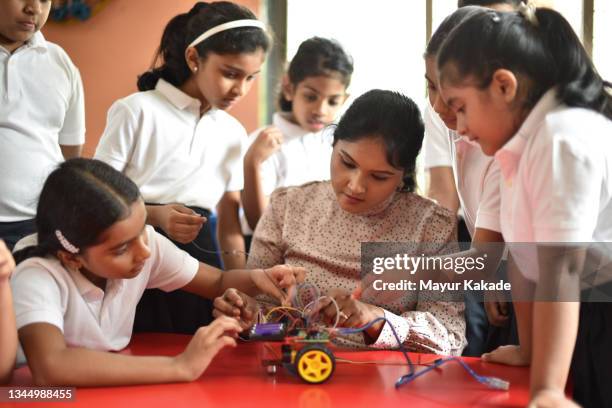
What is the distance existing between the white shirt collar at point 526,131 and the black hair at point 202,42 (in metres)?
0.94

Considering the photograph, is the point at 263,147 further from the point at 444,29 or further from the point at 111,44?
the point at 111,44

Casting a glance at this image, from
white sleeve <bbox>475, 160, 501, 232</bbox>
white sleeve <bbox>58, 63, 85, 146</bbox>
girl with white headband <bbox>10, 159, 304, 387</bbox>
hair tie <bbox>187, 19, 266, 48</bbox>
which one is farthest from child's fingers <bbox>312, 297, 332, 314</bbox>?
white sleeve <bbox>58, 63, 85, 146</bbox>

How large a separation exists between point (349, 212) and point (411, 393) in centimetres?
58

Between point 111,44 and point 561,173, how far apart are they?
11.4ft

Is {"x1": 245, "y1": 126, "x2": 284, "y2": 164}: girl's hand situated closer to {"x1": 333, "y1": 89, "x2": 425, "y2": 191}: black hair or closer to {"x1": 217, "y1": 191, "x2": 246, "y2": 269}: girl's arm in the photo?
{"x1": 217, "y1": 191, "x2": 246, "y2": 269}: girl's arm

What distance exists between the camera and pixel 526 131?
107 centimetres

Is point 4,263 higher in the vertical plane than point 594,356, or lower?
higher

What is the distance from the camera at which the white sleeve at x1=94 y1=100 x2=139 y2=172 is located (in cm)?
174

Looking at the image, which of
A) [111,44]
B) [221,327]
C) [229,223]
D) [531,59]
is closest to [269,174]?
[229,223]

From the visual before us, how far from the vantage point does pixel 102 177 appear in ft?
4.15

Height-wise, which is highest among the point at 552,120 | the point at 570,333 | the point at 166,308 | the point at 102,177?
the point at 552,120

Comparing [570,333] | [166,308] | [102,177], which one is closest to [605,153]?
[570,333]

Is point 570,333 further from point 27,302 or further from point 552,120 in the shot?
point 27,302

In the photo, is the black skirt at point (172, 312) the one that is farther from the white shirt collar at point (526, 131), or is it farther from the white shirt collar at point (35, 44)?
the white shirt collar at point (526, 131)
